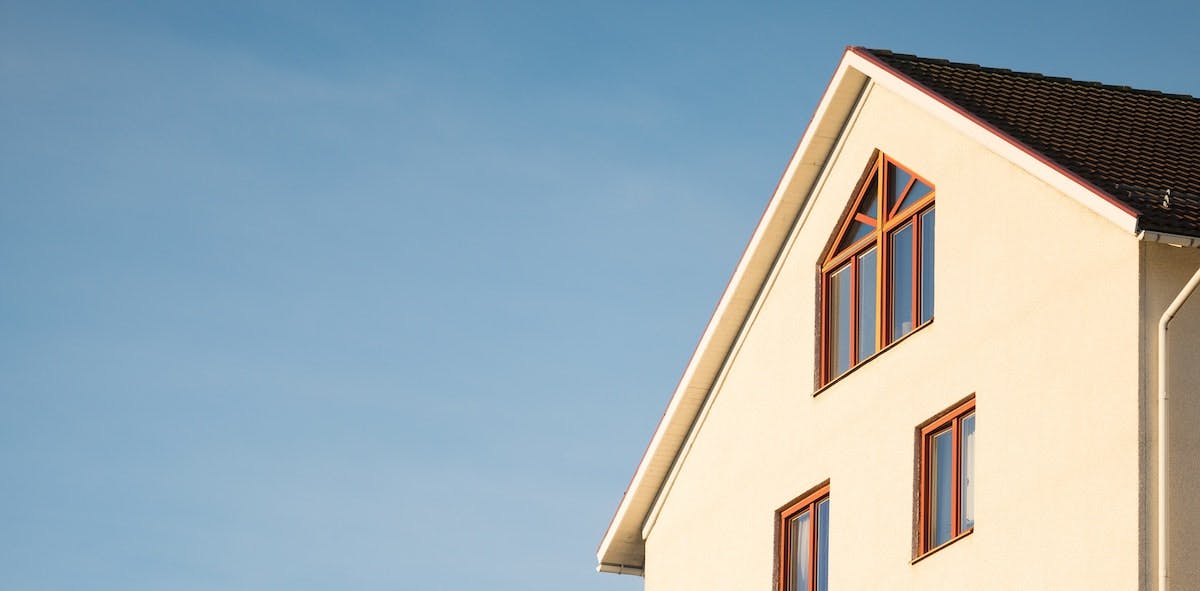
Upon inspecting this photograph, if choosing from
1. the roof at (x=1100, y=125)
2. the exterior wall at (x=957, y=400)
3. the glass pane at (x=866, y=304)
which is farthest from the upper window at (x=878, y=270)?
the roof at (x=1100, y=125)

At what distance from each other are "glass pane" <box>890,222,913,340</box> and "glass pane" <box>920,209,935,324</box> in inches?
11.1

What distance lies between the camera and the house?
1983cm

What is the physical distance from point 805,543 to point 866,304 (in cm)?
314

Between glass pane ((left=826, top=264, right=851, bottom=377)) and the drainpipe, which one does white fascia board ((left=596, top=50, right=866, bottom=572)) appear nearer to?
glass pane ((left=826, top=264, right=851, bottom=377))

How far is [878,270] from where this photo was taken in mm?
Result: 25297

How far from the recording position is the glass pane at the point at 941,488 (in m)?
22.8

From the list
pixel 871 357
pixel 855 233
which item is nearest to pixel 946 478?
pixel 871 357

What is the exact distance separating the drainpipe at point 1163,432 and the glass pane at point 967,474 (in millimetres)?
3138

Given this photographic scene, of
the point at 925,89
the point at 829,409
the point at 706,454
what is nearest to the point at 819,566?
the point at 829,409

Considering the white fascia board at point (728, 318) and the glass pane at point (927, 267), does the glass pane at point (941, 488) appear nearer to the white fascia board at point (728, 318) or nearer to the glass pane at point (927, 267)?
the glass pane at point (927, 267)

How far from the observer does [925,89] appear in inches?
950

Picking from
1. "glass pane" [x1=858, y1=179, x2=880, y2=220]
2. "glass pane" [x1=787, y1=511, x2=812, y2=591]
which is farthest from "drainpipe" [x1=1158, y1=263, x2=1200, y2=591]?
"glass pane" [x1=787, y1=511, x2=812, y2=591]

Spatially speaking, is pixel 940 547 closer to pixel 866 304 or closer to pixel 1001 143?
pixel 866 304

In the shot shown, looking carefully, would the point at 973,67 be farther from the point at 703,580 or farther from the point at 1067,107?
the point at 703,580
